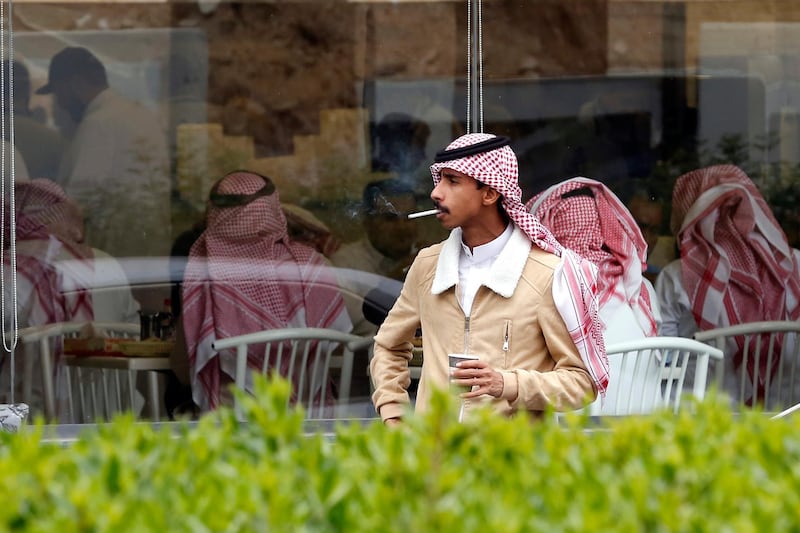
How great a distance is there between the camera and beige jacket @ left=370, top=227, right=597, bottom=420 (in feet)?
10.5

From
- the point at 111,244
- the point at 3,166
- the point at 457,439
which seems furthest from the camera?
the point at 111,244

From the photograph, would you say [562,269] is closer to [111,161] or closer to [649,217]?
[649,217]

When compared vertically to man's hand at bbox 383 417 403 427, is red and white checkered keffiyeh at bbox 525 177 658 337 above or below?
above

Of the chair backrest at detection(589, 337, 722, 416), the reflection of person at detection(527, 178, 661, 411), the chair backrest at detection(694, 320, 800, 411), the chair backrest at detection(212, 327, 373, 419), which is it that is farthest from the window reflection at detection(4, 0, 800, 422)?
the chair backrest at detection(589, 337, 722, 416)

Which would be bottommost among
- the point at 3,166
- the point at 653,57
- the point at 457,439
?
the point at 457,439

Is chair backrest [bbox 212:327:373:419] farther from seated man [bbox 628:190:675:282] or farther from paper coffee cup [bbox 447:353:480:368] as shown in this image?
paper coffee cup [bbox 447:353:480:368]

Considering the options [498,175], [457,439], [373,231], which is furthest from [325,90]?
[457,439]

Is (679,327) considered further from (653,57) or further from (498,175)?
(498,175)

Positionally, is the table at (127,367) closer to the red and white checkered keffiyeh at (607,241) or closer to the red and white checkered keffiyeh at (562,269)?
the red and white checkered keffiyeh at (607,241)

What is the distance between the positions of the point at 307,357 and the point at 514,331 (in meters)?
2.13

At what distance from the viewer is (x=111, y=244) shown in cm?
564

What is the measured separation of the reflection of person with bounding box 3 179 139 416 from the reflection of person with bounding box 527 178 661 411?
70.9 inches

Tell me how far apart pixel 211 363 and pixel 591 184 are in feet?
5.54

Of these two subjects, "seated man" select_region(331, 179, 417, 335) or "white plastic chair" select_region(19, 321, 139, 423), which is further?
"seated man" select_region(331, 179, 417, 335)
